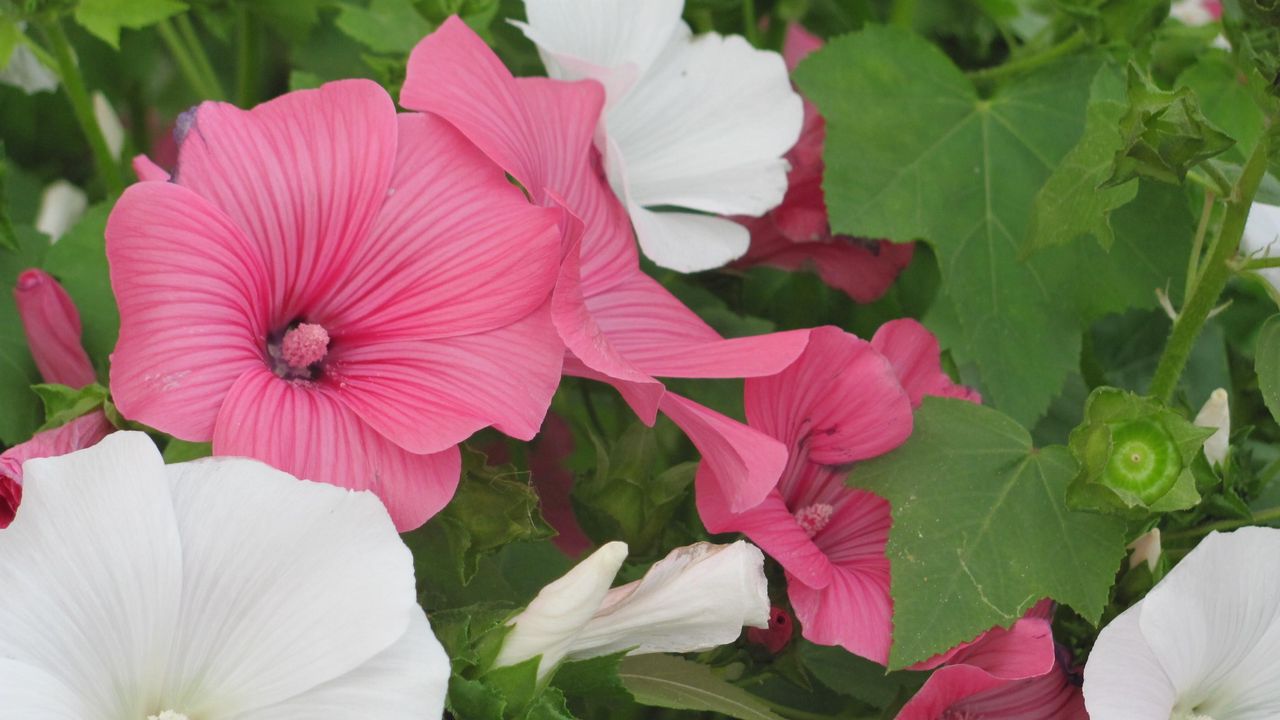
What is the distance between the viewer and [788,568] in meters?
0.48

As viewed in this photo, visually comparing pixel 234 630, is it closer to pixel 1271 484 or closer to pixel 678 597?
pixel 678 597

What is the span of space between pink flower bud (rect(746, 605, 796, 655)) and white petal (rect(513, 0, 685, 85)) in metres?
0.21

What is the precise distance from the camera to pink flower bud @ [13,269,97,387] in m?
0.53

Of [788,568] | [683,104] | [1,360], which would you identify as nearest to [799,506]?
[788,568]

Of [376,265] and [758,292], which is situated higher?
[376,265]

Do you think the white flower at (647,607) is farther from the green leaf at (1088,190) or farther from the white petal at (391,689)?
the green leaf at (1088,190)

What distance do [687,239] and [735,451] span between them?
0.45ft

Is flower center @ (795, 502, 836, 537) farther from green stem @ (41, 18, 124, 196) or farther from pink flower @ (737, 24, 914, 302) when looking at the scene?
green stem @ (41, 18, 124, 196)

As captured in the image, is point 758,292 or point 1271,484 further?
point 758,292

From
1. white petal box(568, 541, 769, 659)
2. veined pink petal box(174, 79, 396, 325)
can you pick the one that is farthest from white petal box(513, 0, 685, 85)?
white petal box(568, 541, 769, 659)

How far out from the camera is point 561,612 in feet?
1.38

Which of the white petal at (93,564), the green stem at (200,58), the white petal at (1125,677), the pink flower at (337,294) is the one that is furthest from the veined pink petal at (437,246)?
the green stem at (200,58)

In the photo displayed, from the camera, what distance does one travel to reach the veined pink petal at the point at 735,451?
17.8 inches

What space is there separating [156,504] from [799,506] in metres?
0.24
